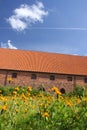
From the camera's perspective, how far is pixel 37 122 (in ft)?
18.3

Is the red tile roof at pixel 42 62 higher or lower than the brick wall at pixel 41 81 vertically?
higher

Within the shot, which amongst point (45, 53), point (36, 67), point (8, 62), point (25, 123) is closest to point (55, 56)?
point (45, 53)

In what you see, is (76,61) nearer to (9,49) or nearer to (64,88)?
(64,88)

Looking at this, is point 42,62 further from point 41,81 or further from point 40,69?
point 41,81

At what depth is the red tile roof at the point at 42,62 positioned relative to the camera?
39656mm

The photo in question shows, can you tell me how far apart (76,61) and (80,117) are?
39.4m

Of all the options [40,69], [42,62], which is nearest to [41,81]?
[40,69]

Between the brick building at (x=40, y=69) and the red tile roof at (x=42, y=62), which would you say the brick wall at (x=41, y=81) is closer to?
the brick building at (x=40, y=69)

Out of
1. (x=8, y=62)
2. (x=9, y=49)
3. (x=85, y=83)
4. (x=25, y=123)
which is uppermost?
(x=9, y=49)

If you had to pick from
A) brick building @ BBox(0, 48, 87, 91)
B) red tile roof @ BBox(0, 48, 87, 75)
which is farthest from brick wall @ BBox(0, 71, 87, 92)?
red tile roof @ BBox(0, 48, 87, 75)

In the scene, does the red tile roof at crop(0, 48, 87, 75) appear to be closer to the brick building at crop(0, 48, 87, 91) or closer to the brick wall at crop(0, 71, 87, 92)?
the brick building at crop(0, 48, 87, 91)

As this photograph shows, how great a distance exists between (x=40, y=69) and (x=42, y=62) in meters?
2.30

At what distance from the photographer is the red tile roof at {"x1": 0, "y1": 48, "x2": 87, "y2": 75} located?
39656 mm

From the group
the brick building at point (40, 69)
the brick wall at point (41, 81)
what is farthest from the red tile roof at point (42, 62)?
the brick wall at point (41, 81)
